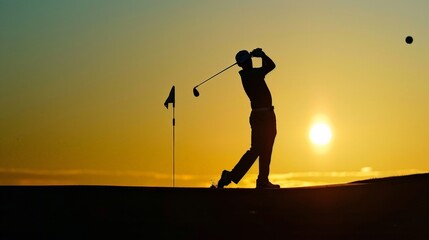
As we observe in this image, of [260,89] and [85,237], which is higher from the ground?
[260,89]

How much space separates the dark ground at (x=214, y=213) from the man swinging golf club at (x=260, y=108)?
3.63 metres

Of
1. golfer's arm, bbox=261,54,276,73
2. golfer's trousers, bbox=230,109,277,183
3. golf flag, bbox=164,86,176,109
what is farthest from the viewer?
golf flag, bbox=164,86,176,109

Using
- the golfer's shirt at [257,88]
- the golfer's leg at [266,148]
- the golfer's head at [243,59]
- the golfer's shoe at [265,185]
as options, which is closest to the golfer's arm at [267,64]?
the golfer's shirt at [257,88]

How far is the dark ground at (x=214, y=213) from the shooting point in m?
→ 15.6

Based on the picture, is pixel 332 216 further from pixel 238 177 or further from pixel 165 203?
pixel 238 177

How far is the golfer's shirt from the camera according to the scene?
882 inches

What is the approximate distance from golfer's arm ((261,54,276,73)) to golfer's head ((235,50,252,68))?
13.5 inches

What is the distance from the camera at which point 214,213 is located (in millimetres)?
16828

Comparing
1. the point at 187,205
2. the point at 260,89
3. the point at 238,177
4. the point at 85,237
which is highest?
the point at 260,89

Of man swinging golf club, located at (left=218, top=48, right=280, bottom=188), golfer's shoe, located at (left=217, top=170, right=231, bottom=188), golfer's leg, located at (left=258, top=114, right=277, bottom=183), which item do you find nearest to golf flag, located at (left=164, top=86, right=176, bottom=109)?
golfer's shoe, located at (left=217, top=170, right=231, bottom=188)

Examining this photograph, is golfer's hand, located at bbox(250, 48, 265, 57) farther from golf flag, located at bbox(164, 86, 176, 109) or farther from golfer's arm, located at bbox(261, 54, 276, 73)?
golf flag, located at bbox(164, 86, 176, 109)

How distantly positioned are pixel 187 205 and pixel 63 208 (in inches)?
83.7

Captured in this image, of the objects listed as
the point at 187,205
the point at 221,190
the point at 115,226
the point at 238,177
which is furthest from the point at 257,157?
the point at 115,226

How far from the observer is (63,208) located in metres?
16.5
